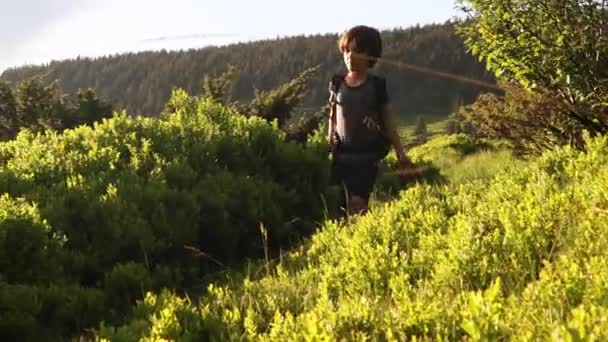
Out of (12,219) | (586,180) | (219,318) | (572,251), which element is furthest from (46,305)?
(586,180)

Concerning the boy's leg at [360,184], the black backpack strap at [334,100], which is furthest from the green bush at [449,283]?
the black backpack strap at [334,100]

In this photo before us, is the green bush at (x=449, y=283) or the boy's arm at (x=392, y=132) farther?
the boy's arm at (x=392, y=132)

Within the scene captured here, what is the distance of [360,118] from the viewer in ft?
22.4

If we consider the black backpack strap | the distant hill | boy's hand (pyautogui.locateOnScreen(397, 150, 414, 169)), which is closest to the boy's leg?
boy's hand (pyautogui.locateOnScreen(397, 150, 414, 169))

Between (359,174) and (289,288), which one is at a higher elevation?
(359,174)

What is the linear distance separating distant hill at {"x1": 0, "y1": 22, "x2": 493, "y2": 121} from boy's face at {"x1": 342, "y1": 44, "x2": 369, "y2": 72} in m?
154

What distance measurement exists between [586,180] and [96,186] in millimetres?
5823

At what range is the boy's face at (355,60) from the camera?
6.76 m

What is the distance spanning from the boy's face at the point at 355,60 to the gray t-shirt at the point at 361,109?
15cm

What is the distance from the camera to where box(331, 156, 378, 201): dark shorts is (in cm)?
694

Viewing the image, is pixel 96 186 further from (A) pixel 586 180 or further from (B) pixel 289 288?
(A) pixel 586 180

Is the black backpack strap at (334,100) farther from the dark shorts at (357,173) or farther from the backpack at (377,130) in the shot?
the dark shorts at (357,173)

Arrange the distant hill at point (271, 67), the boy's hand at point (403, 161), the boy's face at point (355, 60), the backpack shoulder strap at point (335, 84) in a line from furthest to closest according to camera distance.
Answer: the distant hill at point (271, 67) → the backpack shoulder strap at point (335, 84) → the boy's hand at point (403, 161) → the boy's face at point (355, 60)

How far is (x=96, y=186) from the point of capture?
7871 mm
